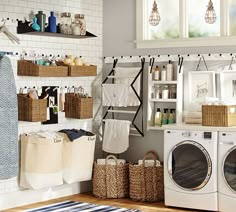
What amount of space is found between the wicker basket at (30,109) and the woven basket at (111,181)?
1.13 metres

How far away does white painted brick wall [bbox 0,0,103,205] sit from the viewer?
6.90 meters

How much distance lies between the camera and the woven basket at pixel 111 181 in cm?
750

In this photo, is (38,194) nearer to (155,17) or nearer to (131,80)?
(131,80)

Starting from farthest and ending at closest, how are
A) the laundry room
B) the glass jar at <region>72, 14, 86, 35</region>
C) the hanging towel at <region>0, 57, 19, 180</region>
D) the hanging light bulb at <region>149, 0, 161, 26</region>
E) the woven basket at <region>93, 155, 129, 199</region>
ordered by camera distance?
the hanging light bulb at <region>149, 0, 161, 26</region> → the woven basket at <region>93, 155, 129, 199</region> → the glass jar at <region>72, 14, 86, 35</region> → the laundry room → the hanging towel at <region>0, 57, 19, 180</region>

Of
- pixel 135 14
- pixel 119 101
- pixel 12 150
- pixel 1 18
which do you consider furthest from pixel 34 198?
pixel 135 14

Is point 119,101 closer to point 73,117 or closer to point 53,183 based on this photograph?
point 73,117

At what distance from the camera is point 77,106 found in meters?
7.45

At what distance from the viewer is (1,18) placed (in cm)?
674

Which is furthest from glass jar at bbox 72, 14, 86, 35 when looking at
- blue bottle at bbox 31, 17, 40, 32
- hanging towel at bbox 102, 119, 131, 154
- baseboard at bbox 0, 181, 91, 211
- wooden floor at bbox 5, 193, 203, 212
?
wooden floor at bbox 5, 193, 203, 212

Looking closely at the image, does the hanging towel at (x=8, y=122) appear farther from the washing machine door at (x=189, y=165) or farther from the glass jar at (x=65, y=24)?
the washing machine door at (x=189, y=165)

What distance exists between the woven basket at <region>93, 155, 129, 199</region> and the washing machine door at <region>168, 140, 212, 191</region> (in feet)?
2.62

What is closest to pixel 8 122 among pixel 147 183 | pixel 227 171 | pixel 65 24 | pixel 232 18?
pixel 65 24

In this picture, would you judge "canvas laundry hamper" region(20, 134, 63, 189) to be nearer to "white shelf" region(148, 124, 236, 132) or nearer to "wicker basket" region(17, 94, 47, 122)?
"wicker basket" region(17, 94, 47, 122)

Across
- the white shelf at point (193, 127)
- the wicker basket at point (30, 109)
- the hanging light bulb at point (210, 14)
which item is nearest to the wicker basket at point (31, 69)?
the wicker basket at point (30, 109)
